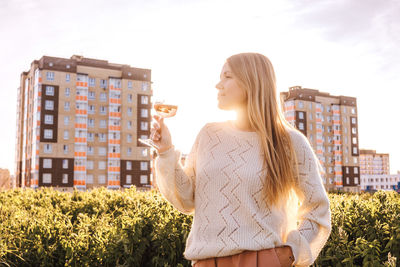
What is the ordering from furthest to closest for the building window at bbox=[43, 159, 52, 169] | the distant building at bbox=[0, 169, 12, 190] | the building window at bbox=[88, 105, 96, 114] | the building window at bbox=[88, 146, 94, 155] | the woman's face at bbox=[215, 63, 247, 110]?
the building window at bbox=[88, 105, 96, 114] → the building window at bbox=[88, 146, 94, 155] → the building window at bbox=[43, 159, 52, 169] → the distant building at bbox=[0, 169, 12, 190] → the woman's face at bbox=[215, 63, 247, 110]

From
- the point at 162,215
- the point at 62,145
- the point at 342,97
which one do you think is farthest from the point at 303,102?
the point at 162,215

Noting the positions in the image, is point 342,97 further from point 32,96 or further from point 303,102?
point 32,96

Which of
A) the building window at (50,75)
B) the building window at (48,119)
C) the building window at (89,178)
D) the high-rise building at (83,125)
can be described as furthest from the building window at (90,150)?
the building window at (50,75)

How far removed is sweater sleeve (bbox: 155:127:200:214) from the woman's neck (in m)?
0.45

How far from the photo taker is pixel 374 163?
18475 centimetres

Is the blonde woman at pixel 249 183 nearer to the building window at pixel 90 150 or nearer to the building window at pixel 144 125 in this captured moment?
the building window at pixel 90 150

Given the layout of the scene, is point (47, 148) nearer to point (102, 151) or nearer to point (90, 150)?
point (90, 150)

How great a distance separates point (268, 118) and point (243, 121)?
0.18 m

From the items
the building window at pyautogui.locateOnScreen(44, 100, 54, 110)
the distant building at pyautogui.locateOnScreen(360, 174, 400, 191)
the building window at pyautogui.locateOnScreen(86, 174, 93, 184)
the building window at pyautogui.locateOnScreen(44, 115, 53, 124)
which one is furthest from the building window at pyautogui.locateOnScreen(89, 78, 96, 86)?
the distant building at pyautogui.locateOnScreen(360, 174, 400, 191)

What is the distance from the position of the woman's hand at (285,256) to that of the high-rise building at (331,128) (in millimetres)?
76828

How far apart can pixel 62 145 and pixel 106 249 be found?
178 feet

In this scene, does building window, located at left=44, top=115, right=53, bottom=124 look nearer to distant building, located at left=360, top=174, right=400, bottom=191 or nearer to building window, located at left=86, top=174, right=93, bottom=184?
building window, located at left=86, top=174, right=93, bottom=184

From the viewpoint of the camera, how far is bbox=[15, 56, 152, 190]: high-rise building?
55.1 meters

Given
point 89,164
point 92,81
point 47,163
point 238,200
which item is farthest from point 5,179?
point 238,200
